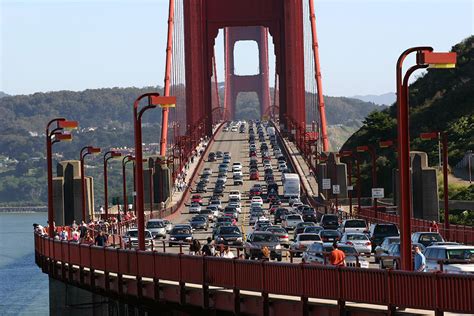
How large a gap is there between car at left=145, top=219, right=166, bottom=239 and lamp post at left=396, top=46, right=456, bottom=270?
45.4 m

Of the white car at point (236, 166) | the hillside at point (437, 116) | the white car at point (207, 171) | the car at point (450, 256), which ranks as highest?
the hillside at point (437, 116)

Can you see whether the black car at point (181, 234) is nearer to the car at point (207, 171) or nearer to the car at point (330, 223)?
the car at point (330, 223)

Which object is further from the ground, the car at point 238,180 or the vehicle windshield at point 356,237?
the car at point 238,180

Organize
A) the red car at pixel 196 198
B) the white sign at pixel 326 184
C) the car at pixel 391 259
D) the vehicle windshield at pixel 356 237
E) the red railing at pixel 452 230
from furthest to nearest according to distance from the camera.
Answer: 1. the red car at pixel 196 198
2. the white sign at pixel 326 184
3. the red railing at pixel 452 230
4. the vehicle windshield at pixel 356 237
5. the car at pixel 391 259

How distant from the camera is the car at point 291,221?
274 feet

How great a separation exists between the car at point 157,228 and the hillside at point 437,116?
40.3 metres

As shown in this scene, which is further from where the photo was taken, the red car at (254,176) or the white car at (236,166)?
the white car at (236,166)

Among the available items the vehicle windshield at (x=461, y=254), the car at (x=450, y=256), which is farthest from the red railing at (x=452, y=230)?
the vehicle windshield at (x=461, y=254)

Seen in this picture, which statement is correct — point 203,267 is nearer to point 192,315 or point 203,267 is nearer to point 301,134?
point 192,315

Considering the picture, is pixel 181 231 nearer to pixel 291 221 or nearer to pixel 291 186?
pixel 291 221

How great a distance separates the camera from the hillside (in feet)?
406

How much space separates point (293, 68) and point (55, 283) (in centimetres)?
14088

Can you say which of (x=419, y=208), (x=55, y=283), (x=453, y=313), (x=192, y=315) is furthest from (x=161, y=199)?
(x=453, y=313)

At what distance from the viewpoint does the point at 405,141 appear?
29.5 m
